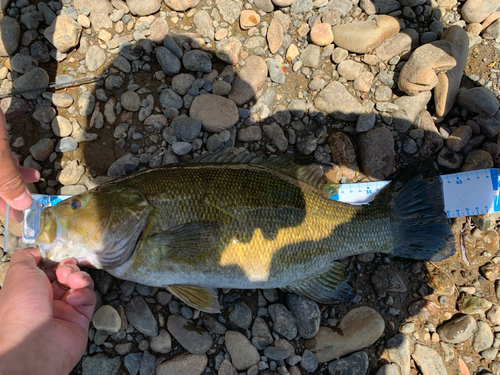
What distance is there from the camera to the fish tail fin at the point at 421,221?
3.08 meters

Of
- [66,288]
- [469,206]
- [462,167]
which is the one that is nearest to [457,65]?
[462,167]

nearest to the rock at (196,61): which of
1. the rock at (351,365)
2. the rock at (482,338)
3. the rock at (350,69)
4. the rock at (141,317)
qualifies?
the rock at (350,69)

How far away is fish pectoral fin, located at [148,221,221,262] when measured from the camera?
261cm

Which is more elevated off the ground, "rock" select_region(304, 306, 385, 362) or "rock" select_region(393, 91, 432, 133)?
"rock" select_region(393, 91, 432, 133)

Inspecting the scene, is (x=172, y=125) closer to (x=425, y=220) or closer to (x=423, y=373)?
(x=425, y=220)

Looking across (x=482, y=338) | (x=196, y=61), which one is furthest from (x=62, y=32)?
(x=482, y=338)

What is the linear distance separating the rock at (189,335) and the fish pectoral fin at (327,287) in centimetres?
91

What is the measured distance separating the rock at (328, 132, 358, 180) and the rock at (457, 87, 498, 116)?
1458 millimetres

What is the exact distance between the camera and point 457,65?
142 inches

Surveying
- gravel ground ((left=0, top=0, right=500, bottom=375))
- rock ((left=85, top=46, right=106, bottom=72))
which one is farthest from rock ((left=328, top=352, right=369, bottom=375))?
rock ((left=85, top=46, right=106, bottom=72))

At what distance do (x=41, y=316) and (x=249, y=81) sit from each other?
2967 mm

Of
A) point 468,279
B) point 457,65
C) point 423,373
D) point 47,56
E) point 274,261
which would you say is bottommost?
point 423,373

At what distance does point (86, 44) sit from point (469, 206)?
4.68 metres

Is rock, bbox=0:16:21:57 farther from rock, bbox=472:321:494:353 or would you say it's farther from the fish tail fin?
rock, bbox=472:321:494:353
